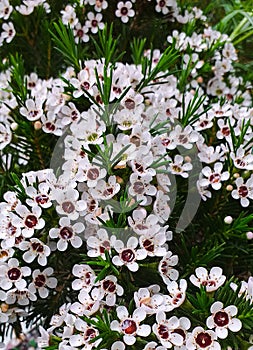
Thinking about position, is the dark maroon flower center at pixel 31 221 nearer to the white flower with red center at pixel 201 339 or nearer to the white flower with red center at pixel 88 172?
the white flower with red center at pixel 88 172

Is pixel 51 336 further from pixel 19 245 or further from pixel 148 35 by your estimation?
pixel 148 35

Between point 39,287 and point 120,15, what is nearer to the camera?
point 39,287

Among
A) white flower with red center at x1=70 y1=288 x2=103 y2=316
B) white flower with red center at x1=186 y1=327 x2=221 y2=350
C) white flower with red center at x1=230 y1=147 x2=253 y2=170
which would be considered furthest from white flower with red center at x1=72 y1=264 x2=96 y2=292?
white flower with red center at x1=230 y1=147 x2=253 y2=170

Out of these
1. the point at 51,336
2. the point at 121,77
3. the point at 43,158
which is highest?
the point at 121,77

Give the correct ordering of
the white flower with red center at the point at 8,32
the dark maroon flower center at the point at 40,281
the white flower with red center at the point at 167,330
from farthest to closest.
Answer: the white flower with red center at the point at 8,32
the dark maroon flower center at the point at 40,281
the white flower with red center at the point at 167,330

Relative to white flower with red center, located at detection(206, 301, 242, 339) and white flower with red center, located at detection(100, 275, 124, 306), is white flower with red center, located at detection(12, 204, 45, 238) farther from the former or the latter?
white flower with red center, located at detection(206, 301, 242, 339)

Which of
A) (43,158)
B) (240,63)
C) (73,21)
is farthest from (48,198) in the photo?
(240,63)

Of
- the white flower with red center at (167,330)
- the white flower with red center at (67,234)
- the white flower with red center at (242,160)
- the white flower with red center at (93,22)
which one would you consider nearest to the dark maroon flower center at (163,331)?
the white flower with red center at (167,330)
